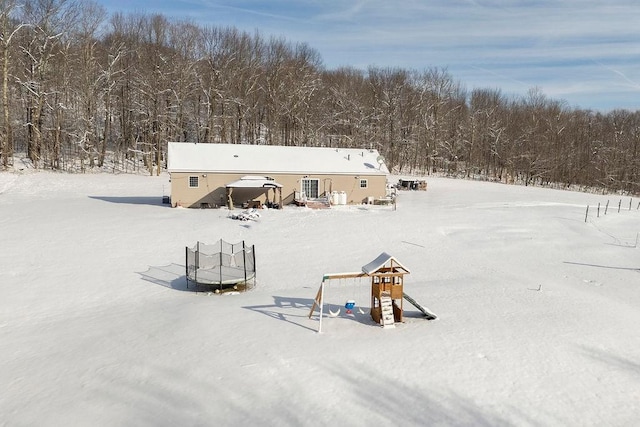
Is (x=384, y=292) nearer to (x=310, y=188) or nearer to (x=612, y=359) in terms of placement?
(x=612, y=359)

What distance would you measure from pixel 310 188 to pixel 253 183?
15.7ft

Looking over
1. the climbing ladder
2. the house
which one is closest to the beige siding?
the house

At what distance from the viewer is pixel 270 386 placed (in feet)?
26.4

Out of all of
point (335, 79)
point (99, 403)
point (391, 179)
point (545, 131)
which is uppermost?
point (335, 79)

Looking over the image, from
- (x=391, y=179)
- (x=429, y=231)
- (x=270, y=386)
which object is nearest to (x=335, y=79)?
(x=391, y=179)

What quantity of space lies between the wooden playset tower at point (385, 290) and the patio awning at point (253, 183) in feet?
54.8

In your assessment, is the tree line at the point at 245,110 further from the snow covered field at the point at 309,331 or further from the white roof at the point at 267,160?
the snow covered field at the point at 309,331

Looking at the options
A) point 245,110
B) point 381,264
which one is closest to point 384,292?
point 381,264

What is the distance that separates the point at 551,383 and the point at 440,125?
2195 inches

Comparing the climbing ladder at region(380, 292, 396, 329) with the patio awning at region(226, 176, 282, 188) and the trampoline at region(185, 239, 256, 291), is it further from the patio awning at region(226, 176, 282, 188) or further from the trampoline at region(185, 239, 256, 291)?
the patio awning at region(226, 176, 282, 188)

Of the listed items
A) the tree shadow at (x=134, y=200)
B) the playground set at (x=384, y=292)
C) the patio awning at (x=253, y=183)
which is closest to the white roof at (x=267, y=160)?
the patio awning at (x=253, y=183)

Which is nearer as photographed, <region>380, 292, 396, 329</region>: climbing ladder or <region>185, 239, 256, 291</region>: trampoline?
<region>380, 292, 396, 329</region>: climbing ladder

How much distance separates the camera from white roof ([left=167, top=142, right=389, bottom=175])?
93.5 feet

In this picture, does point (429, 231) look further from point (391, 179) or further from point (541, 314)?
point (391, 179)
